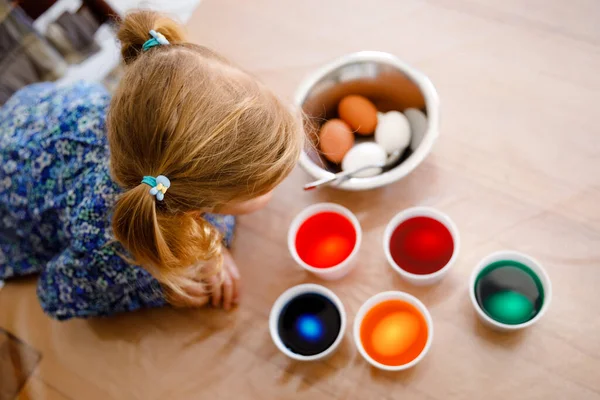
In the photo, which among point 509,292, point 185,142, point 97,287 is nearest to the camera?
point 185,142

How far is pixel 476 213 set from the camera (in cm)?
74

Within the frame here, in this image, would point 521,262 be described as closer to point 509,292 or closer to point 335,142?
point 509,292

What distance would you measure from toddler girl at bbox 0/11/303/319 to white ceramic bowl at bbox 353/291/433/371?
0.62ft

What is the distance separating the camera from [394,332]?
26.2 inches

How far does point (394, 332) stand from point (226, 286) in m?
0.24

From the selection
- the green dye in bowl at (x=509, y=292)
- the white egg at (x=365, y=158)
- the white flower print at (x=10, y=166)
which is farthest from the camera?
the white flower print at (x=10, y=166)

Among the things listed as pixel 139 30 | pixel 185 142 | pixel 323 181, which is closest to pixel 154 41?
pixel 139 30

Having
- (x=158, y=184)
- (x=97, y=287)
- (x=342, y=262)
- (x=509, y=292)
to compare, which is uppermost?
(x=158, y=184)

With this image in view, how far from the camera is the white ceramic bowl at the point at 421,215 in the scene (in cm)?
67

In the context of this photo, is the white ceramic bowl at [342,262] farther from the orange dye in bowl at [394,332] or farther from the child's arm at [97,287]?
the child's arm at [97,287]

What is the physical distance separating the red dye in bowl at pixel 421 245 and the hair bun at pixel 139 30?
0.39 metres

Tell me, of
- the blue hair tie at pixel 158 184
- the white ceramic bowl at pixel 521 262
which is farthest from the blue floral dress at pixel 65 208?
the white ceramic bowl at pixel 521 262

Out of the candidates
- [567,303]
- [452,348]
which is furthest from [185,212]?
[567,303]

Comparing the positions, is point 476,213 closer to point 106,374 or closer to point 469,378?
point 469,378
